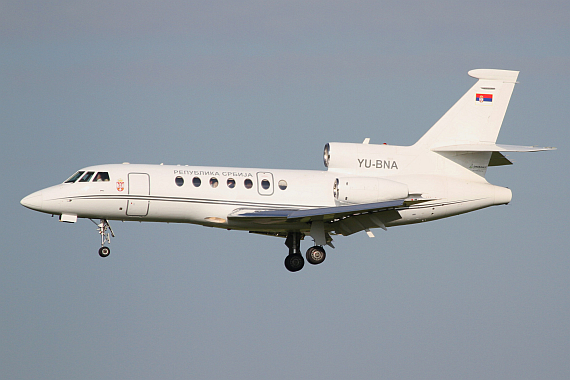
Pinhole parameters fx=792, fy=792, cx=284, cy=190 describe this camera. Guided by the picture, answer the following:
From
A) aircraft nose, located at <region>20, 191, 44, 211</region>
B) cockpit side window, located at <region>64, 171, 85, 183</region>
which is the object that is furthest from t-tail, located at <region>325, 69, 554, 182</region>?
aircraft nose, located at <region>20, 191, 44, 211</region>

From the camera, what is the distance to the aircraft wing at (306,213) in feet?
92.3

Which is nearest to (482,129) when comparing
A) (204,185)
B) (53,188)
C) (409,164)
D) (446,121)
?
(446,121)

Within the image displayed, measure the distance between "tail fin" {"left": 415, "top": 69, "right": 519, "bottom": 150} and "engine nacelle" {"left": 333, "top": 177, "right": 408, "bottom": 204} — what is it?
3294 millimetres

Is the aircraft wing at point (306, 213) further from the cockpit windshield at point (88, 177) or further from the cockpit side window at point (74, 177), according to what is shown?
the cockpit side window at point (74, 177)

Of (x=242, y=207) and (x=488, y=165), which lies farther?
(x=488, y=165)

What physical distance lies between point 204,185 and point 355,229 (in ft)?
20.0

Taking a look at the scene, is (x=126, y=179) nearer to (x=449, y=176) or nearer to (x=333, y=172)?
(x=333, y=172)

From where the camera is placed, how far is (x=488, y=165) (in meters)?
32.1

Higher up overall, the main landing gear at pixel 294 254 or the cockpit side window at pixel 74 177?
the cockpit side window at pixel 74 177

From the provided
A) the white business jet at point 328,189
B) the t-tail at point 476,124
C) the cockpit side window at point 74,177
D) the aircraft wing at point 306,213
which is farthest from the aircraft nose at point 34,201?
the t-tail at point 476,124

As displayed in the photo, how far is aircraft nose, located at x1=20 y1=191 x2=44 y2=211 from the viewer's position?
28938mm

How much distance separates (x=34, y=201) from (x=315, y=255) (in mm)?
10677

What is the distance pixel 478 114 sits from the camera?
106 ft

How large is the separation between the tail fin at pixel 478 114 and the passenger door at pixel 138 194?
11082 millimetres
